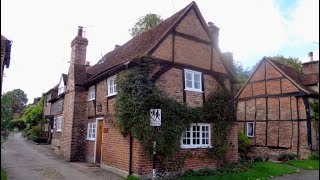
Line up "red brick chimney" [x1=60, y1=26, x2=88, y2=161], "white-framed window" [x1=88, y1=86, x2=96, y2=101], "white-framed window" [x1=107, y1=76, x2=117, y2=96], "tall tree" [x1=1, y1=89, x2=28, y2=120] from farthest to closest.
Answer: "red brick chimney" [x1=60, y1=26, x2=88, y2=161] < "white-framed window" [x1=88, y1=86, x2=96, y2=101] < "white-framed window" [x1=107, y1=76, x2=117, y2=96] < "tall tree" [x1=1, y1=89, x2=28, y2=120]

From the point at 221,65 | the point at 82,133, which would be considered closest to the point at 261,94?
the point at 221,65

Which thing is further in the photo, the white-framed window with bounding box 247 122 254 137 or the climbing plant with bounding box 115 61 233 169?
the white-framed window with bounding box 247 122 254 137

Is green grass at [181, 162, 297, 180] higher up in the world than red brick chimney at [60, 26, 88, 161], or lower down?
lower down

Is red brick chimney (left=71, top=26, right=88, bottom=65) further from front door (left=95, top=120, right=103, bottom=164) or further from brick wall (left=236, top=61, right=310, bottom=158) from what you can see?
brick wall (left=236, top=61, right=310, bottom=158)

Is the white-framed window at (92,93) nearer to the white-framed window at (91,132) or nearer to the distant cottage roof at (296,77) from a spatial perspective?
the white-framed window at (91,132)

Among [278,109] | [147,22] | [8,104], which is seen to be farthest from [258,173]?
[147,22]

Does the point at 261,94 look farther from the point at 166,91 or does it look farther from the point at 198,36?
the point at 166,91

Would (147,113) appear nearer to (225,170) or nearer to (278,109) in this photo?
(225,170)

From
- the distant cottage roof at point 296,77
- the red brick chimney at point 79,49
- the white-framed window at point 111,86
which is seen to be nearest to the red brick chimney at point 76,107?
the red brick chimney at point 79,49

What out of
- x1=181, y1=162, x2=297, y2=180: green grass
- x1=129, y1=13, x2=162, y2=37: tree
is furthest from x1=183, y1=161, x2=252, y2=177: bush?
x1=129, y1=13, x2=162, y2=37: tree

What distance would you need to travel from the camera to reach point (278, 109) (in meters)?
21.8

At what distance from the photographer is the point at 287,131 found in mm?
21016

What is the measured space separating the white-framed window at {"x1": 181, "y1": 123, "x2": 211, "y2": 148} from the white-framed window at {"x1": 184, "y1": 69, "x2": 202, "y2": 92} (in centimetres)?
177

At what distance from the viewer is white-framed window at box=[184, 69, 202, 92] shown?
46.9 feet
